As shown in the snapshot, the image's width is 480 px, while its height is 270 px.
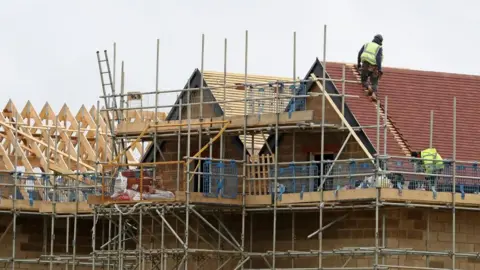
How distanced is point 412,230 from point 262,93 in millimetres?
6496

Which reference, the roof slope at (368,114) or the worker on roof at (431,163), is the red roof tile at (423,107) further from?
the worker on roof at (431,163)

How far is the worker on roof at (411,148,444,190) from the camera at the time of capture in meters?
57.7

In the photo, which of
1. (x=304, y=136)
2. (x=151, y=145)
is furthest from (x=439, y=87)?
(x=151, y=145)

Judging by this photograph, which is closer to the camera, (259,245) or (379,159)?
(379,159)

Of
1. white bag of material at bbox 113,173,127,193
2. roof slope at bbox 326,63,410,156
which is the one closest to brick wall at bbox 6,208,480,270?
white bag of material at bbox 113,173,127,193

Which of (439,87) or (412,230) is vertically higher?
(439,87)

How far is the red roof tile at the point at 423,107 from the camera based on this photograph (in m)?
60.2

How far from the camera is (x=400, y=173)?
2253 inches

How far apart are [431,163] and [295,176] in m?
4.10

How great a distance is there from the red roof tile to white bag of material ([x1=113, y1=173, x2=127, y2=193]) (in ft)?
21.9

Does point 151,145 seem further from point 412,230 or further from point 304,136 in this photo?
point 412,230

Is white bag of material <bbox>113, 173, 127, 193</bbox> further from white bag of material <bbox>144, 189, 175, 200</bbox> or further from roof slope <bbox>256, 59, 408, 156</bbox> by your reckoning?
roof slope <bbox>256, 59, 408, 156</bbox>

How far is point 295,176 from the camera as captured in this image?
5978 centimetres

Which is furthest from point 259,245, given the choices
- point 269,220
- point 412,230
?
point 412,230
